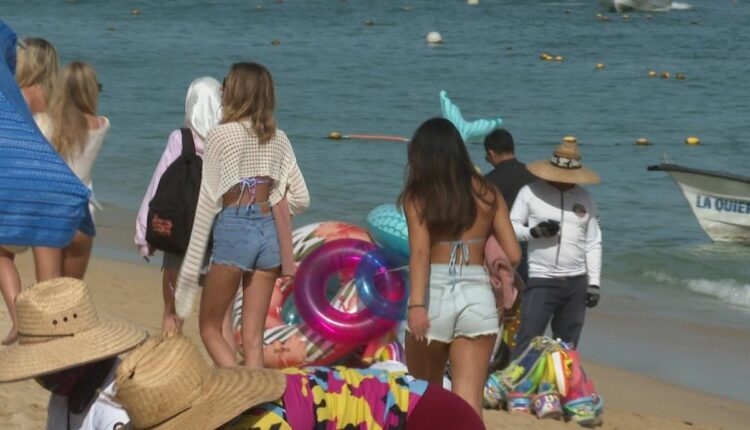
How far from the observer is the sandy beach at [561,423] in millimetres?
6246

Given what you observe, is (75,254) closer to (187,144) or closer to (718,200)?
(187,144)

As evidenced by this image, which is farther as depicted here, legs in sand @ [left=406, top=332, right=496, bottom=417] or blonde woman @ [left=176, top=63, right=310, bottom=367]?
blonde woman @ [left=176, top=63, right=310, bottom=367]

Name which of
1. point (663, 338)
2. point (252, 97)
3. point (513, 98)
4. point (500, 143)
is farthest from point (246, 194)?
point (513, 98)

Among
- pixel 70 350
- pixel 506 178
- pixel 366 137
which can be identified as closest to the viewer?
pixel 70 350

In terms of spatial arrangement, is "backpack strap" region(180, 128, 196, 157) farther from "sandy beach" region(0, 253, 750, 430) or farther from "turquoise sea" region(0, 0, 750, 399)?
"turquoise sea" region(0, 0, 750, 399)

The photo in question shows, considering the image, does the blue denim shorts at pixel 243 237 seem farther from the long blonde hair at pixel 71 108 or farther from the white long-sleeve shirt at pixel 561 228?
the white long-sleeve shirt at pixel 561 228

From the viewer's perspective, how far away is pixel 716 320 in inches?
439

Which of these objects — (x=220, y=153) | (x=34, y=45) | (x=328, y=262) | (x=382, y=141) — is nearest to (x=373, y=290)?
(x=328, y=262)

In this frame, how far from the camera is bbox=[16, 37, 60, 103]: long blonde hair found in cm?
656

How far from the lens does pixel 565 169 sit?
7.21m

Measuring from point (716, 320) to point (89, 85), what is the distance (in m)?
6.27

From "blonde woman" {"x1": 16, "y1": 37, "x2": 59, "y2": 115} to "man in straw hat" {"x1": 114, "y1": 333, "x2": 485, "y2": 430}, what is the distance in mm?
3757

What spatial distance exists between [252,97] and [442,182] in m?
1.12

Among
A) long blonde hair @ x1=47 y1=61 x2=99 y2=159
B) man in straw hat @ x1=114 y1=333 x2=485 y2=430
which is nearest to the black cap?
long blonde hair @ x1=47 y1=61 x2=99 y2=159
